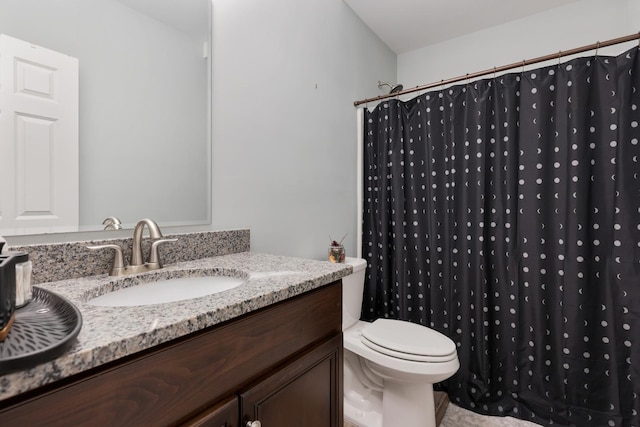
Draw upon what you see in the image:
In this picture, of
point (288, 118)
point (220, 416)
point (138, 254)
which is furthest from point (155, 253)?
point (288, 118)

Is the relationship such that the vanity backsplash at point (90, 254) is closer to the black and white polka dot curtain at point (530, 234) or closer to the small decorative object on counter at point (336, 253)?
the small decorative object on counter at point (336, 253)

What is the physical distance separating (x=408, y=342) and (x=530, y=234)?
0.85m

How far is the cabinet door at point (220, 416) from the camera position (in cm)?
58

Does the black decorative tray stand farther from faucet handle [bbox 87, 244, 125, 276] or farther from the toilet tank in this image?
the toilet tank

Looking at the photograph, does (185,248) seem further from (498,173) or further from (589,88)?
(589,88)

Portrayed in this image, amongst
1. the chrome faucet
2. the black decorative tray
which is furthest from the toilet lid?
the black decorative tray

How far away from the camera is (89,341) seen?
1.50ft

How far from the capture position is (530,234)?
5.23 feet

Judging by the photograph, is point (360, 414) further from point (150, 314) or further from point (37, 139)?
point (37, 139)

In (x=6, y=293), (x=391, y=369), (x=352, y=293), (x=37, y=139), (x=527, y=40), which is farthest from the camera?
(x=527, y=40)

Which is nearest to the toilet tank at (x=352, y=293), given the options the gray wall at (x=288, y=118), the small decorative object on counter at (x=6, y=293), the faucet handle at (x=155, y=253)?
the gray wall at (x=288, y=118)

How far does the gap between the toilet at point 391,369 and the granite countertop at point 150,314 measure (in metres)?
0.60

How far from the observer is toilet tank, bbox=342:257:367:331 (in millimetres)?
1657

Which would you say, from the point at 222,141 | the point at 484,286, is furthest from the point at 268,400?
the point at 484,286
